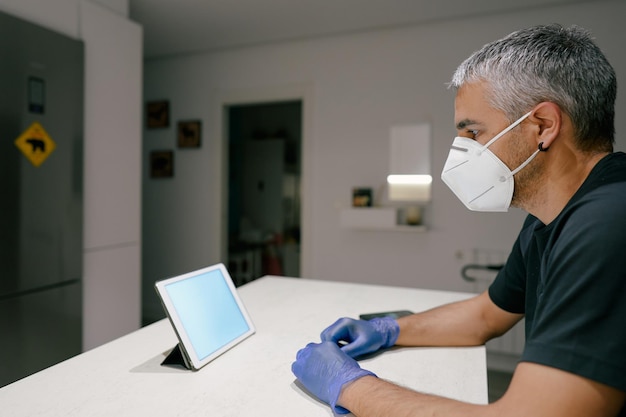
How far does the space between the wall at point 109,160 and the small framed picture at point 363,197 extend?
5.14 ft

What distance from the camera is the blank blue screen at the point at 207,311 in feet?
3.37

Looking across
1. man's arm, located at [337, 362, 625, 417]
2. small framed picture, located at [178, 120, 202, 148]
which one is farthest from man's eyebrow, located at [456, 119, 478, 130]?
small framed picture, located at [178, 120, 202, 148]

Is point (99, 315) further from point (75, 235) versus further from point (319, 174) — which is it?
point (319, 174)

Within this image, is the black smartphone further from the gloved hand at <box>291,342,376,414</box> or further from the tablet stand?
the tablet stand

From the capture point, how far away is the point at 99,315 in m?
2.50

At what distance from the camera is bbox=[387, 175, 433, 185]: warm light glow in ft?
10.3

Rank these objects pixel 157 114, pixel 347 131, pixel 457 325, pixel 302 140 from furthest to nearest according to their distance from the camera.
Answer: pixel 157 114
pixel 302 140
pixel 347 131
pixel 457 325

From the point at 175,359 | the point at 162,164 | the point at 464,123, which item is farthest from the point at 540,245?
the point at 162,164

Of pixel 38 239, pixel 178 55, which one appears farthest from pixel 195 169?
pixel 38 239

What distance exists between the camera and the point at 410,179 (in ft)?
10.4

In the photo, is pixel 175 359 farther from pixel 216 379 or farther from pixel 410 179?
pixel 410 179

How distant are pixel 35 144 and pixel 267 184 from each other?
361 centimetres

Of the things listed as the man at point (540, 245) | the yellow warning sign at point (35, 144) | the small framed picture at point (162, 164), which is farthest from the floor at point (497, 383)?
the small framed picture at point (162, 164)

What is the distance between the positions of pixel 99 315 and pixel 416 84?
104 inches
